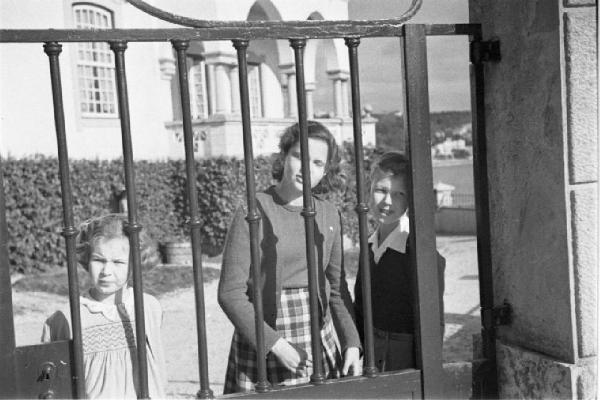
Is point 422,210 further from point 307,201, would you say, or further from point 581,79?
point 581,79

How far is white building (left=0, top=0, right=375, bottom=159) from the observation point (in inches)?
403

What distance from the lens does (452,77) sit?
320cm

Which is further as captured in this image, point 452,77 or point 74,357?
point 452,77

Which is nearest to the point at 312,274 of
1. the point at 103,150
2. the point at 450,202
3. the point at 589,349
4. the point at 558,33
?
the point at 589,349

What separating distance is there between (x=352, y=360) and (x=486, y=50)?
3.35 feet

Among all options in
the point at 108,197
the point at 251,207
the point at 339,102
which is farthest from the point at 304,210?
the point at 339,102

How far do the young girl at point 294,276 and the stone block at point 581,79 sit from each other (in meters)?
0.72

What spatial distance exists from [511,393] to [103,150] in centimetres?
943

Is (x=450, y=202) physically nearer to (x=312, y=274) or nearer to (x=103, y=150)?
(x=103, y=150)

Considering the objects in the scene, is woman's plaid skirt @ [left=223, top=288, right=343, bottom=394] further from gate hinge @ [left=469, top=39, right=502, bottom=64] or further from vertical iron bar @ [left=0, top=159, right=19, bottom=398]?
gate hinge @ [left=469, top=39, right=502, bottom=64]

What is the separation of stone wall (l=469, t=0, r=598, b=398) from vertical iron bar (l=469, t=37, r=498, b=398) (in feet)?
0.09

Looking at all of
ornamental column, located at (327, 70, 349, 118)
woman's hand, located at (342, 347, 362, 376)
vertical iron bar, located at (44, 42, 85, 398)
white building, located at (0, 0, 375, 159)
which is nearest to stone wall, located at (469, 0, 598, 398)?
woman's hand, located at (342, 347, 362, 376)

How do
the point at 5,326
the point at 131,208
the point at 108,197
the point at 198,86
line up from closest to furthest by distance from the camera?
the point at 5,326
the point at 131,208
the point at 108,197
the point at 198,86

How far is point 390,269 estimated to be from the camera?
2.54 metres
